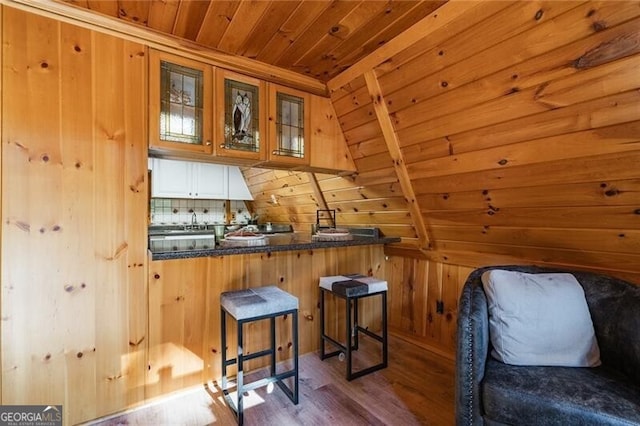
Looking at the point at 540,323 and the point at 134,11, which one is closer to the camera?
the point at 540,323

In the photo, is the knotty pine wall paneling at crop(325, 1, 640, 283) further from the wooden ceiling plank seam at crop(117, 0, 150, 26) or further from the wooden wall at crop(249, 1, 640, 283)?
the wooden ceiling plank seam at crop(117, 0, 150, 26)

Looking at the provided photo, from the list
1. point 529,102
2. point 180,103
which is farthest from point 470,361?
point 180,103

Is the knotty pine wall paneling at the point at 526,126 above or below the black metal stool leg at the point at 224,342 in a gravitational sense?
above

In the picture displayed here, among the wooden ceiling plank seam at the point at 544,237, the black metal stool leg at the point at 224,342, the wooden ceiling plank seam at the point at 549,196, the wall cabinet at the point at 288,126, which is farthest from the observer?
the wall cabinet at the point at 288,126

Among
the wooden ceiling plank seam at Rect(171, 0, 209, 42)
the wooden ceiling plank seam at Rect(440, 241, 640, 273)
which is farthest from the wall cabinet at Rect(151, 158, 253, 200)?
the wooden ceiling plank seam at Rect(440, 241, 640, 273)

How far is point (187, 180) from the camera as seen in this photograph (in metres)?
3.88

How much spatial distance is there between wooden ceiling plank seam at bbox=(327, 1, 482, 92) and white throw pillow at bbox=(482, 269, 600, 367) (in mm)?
1397

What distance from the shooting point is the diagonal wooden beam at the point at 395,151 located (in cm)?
209

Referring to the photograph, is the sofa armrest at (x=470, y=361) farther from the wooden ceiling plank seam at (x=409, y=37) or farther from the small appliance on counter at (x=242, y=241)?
the wooden ceiling plank seam at (x=409, y=37)

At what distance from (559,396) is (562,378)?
0.50 ft

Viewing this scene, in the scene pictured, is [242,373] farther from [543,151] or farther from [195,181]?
[195,181]

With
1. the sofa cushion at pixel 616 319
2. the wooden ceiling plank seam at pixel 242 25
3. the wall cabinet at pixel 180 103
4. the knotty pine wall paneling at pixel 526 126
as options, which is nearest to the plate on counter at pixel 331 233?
the knotty pine wall paneling at pixel 526 126

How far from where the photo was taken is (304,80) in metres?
2.35

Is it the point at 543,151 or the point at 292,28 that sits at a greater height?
the point at 292,28
